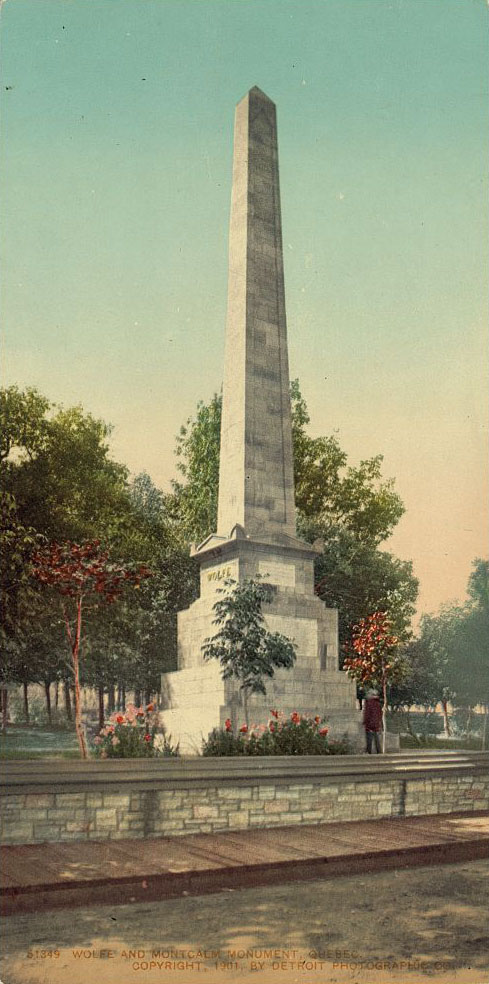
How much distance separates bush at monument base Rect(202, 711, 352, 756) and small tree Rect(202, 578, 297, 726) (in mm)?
964

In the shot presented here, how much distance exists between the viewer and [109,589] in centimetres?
1662

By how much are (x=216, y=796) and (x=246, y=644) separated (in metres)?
4.93

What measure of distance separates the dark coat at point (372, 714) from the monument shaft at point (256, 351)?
3903 mm

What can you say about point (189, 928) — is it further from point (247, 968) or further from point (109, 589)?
point (109, 589)

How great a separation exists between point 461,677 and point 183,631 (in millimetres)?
39718

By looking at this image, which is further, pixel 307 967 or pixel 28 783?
pixel 28 783

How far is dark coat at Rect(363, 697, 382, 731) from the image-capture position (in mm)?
17125

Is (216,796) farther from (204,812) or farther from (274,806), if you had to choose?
(274,806)

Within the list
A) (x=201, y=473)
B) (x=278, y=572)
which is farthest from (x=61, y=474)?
(x=278, y=572)

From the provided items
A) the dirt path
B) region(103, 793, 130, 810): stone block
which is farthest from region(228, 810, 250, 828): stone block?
the dirt path

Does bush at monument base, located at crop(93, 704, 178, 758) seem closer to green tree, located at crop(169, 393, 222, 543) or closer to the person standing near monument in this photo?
the person standing near monument

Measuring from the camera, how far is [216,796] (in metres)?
11.8

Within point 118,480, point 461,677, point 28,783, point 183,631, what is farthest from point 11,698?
point 28,783

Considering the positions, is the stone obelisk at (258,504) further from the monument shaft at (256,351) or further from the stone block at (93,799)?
the stone block at (93,799)
